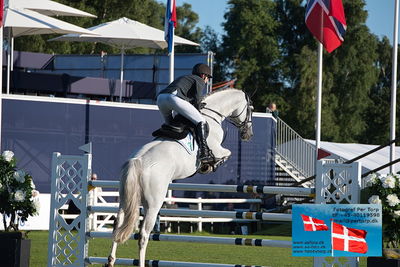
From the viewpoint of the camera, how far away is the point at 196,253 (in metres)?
14.5

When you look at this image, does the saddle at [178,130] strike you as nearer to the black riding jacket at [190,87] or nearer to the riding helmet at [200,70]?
the black riding jacket at [190,87]

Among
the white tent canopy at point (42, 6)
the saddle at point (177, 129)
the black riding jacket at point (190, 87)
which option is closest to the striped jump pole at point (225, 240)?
the saddle at point (177, 129)

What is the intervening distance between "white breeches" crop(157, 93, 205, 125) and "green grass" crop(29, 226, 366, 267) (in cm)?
299

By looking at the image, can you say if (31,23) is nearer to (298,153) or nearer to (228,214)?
(298,153)

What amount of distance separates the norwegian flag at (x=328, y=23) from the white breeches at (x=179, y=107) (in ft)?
29.4

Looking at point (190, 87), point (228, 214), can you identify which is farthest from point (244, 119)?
point (228, 214)

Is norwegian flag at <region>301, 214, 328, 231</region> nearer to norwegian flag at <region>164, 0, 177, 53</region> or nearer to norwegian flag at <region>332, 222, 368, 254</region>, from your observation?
norwegian flag at <region>332, 222, 368, 254</region>

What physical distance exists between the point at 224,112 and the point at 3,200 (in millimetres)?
2807

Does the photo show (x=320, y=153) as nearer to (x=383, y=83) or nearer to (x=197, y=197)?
(x=197, y=197)

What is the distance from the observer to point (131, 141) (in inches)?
882

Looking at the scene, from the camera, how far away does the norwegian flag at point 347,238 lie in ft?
29.5

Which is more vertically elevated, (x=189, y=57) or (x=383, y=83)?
(x=383, y=83)

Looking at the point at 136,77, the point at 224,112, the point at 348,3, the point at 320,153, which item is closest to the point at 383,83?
the point at 348,3

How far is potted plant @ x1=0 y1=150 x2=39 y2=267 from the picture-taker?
10508mm
